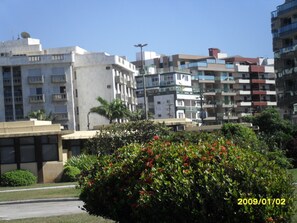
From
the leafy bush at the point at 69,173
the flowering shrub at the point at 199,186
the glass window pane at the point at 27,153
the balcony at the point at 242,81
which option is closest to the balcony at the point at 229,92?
the balcony at the point at 242,81

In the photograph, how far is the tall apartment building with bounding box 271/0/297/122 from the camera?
7325 cm

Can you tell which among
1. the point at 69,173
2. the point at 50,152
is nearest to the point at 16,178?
the point at 50,152

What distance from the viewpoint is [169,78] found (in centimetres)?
11812

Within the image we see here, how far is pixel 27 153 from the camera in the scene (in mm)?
38656

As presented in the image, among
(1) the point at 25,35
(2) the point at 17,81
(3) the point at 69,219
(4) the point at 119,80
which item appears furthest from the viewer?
(1) the point at 25,35

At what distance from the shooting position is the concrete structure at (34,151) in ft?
126

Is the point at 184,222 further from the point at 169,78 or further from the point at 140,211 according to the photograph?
the point at 169,78

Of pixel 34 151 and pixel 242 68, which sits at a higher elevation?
pixel 242 68

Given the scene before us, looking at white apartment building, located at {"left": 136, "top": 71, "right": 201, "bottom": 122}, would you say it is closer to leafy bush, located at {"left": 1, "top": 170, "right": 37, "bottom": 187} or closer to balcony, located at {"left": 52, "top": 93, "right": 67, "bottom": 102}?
balcony, located at {"left": 52, "top": 93, "right": 67, "bottom": 102}

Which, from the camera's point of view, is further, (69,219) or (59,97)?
(59,97)

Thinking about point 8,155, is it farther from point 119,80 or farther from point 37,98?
point 119,80

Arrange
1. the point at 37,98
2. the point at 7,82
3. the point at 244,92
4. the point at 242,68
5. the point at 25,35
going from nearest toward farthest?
the point at 37,98, the point at 7,82, the point at 25,35, the point at 244,92, the point at 242,68

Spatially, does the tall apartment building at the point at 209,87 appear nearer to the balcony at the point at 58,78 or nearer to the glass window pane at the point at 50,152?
the balcony at the point at 58,78

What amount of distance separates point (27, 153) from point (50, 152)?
1524mm
